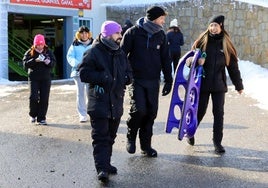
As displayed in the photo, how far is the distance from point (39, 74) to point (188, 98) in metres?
3.45

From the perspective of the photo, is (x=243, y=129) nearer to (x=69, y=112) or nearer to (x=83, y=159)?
Result: (x=83, y=159)

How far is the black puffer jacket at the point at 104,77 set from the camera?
17.5ft

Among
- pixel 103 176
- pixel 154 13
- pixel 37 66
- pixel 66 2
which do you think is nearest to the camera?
pixel 103 176

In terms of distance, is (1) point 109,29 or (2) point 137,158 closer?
(1) point 109,29

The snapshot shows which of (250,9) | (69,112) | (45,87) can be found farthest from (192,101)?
(250,9)

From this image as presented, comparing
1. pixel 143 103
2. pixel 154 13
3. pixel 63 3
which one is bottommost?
pixel 143 103

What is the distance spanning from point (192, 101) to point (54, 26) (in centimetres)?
1728

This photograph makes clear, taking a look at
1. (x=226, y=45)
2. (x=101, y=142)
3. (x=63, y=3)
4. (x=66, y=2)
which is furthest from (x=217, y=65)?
(x=66, y=2)

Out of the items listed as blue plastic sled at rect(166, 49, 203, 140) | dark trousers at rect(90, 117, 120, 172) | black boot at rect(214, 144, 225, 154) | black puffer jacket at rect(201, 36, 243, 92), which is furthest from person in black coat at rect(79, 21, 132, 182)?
black boot at rect(214, 144, 225, 154)

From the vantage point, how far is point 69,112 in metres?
10.4

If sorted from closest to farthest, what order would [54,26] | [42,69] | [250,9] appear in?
[42,69], [250,9], [54,26]

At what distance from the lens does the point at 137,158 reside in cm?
637

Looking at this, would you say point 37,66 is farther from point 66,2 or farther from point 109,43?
point 66,2

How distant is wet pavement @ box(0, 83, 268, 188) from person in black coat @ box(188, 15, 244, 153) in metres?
0.53
